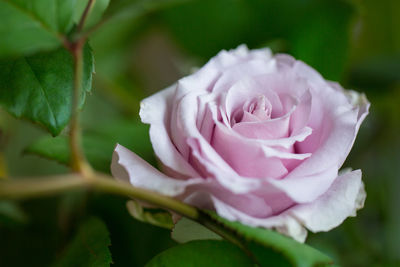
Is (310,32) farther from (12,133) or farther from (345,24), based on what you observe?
(12,133)

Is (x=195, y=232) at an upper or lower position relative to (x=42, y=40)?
lower

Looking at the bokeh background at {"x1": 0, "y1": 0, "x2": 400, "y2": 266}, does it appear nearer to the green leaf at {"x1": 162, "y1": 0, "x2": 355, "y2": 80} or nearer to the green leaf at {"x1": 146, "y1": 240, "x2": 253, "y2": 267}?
the green leaf at {"x1": 162, "y1": 0, "x2": 355, "y2": 80}

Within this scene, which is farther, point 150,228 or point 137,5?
point 150,228

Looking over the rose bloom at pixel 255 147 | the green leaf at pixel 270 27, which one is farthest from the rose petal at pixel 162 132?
the green leaf at pixel 270 27

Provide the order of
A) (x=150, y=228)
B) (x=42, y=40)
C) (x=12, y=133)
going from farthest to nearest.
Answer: (x=12, y=133)
(x=150, y=228)
(x=42, y=40)

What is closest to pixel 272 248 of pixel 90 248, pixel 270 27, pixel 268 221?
pixel 268 221

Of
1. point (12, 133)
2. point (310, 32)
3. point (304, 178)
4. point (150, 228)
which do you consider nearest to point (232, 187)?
point (304, 178)

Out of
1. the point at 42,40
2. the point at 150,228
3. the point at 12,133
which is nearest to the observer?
the point at 42,40

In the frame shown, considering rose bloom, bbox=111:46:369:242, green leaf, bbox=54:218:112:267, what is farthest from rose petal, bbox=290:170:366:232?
green leaf, bbox=54:218:112:267

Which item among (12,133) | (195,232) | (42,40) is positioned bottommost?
(12,133)
